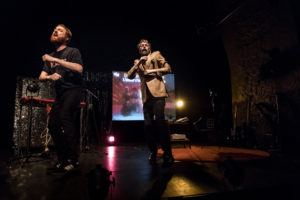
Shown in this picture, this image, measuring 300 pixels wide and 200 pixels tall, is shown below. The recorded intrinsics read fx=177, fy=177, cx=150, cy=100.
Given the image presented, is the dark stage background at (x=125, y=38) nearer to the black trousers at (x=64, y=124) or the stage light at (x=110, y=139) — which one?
the stage light at (x=110, y=139)

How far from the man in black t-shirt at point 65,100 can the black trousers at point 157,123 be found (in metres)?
0.91

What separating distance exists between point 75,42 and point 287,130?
6.08 metres

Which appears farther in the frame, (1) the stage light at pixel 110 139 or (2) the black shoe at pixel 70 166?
(1) the stage light at pixel 110 139

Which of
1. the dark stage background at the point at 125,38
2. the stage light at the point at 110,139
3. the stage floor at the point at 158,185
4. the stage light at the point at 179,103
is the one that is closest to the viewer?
the stage floor at the point at 158,185

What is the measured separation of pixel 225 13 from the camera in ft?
15.2

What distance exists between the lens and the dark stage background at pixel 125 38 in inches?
179

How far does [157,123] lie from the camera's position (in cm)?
230

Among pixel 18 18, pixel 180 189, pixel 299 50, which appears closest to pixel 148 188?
pixel 180 189

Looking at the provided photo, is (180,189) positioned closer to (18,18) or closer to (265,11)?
(265,11)

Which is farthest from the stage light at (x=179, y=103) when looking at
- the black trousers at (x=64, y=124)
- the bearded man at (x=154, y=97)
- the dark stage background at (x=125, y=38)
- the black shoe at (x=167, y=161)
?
the black trousers at (x=64, y=124)

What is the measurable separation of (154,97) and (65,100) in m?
1.07

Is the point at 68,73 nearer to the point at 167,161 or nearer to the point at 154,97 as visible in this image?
the point at 154,97

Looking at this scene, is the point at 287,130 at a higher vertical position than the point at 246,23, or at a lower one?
lower

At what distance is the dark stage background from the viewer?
4555 mm
